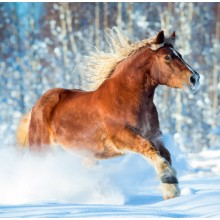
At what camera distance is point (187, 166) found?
9047 mm

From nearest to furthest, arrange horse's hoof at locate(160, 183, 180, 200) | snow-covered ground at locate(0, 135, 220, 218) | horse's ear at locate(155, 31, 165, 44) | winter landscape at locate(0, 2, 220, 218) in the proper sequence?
snow-covered ground at locate(0, 135, 220, 218)
horse's hoof at locate(160, 183, 180, 200)
horse's ear at locate(155, 31, 165, 44)
winter landscape at locate(0, 2, 220, 218)

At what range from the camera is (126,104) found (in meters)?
5.44

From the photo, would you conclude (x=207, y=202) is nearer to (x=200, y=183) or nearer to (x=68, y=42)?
(x=200, y=183)

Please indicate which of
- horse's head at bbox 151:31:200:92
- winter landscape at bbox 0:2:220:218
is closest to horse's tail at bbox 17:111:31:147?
horse's head at bbox 151:31:200:92

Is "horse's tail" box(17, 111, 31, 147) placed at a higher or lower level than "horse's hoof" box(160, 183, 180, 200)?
higher

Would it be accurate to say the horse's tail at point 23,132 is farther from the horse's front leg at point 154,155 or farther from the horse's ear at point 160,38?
the horse's ear at point 160,38

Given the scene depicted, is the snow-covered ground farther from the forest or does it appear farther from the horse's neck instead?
the forest

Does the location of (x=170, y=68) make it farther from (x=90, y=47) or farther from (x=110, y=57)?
(x=90, y=47)

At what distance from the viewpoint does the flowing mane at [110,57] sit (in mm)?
5672

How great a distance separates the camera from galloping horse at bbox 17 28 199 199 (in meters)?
5.20

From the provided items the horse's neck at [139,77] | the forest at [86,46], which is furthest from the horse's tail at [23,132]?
the forest at [86,46]

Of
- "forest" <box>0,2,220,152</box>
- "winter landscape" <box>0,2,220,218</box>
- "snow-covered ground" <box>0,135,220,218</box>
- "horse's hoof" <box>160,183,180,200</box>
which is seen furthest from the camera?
"forest" <box>0,2,220,152</box>

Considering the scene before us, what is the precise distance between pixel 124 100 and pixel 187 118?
11898mm

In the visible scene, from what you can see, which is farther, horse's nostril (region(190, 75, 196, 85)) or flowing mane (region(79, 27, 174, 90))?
flowing mane (region(79, 27, 174, 90))
